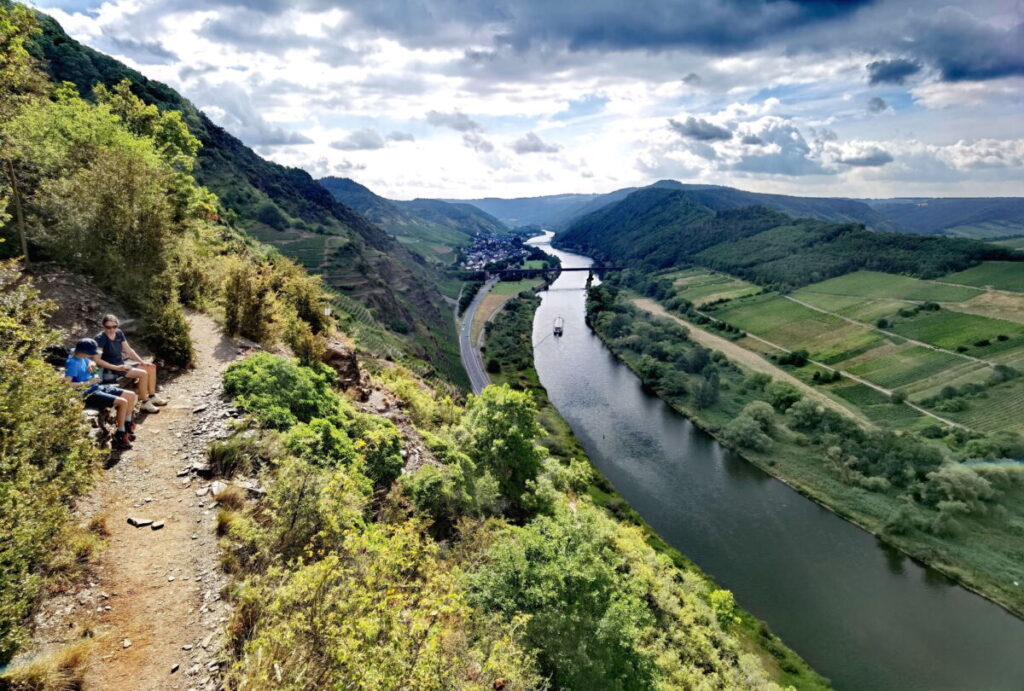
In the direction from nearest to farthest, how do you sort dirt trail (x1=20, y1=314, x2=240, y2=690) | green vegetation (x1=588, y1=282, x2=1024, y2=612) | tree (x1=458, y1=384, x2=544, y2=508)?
dirt trail (x1=20, y1=314, x2=240, y2=690)
tree (x1=458, y1=384, x2=544, y2=508)
green vegetation (x1=588, y1=282, x2=1024, y2=612)

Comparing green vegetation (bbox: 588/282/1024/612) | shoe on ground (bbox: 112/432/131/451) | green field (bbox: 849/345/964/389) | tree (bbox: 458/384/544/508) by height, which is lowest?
green vegetation (bbox: 588/282/1024/612)

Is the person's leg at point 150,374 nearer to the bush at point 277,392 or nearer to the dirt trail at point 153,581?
the dirt trail at point 153,581

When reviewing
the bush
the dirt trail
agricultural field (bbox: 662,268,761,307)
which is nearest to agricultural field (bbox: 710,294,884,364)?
agricultural field (bbox: 662,268,761,307)

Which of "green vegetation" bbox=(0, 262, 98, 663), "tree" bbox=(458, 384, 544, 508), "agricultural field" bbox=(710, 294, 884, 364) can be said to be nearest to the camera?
"green vegetation" bbox=(0, 262, 98, 663)

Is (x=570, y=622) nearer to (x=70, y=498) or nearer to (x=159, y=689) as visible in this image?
(x=159, y=689)

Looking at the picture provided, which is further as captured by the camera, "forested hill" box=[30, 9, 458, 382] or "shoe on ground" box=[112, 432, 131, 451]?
"forested hill" box=[30, 9, 458, 382]

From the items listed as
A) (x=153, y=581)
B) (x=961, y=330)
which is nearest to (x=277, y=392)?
(x=153, y=581)

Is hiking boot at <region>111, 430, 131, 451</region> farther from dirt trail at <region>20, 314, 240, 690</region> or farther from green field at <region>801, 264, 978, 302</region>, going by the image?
green field at <region>801, 264, 978, 302</region>
